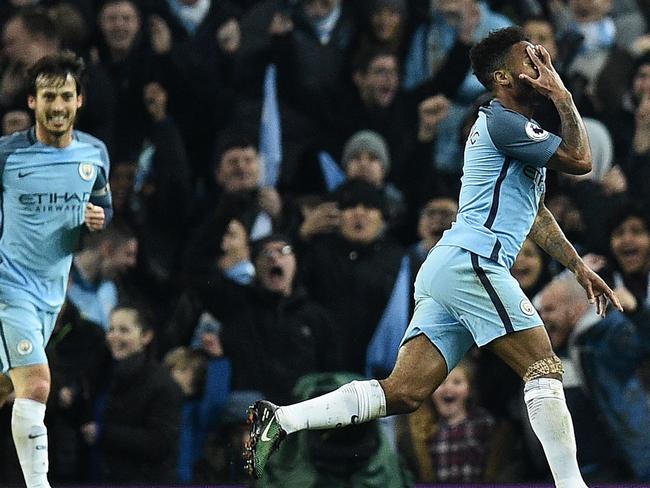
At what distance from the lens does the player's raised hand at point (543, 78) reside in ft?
17.6

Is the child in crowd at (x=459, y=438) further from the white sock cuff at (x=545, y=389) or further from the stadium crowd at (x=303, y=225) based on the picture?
the white sock cuff at (x=545, y=389)

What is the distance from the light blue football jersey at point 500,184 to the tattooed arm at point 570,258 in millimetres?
212

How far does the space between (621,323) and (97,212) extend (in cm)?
346

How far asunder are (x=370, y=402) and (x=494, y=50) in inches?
59.8

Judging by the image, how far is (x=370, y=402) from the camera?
18.2 feet

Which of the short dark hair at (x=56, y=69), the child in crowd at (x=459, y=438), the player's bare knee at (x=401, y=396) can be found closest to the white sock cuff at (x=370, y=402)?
the player's bare knee at (x=401, y=396)

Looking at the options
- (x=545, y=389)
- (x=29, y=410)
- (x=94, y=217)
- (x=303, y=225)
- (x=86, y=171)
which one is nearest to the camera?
(x=545, y=389)

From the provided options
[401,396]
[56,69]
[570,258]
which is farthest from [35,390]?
[570,258]

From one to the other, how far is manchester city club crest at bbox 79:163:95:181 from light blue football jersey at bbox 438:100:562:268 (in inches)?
76.4

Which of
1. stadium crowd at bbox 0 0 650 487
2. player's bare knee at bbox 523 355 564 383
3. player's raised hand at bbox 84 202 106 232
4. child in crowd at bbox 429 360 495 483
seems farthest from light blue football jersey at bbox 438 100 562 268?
child in crowd at bbox 429 360 495 483

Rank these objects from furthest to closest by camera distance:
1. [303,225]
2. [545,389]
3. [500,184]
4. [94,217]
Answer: [303,225] < [94,217] < [500,184] < [545,389]

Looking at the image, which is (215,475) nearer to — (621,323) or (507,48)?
(621,323)

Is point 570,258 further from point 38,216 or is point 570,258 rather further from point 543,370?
point 38,216

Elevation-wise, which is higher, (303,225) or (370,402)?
(303,225)
